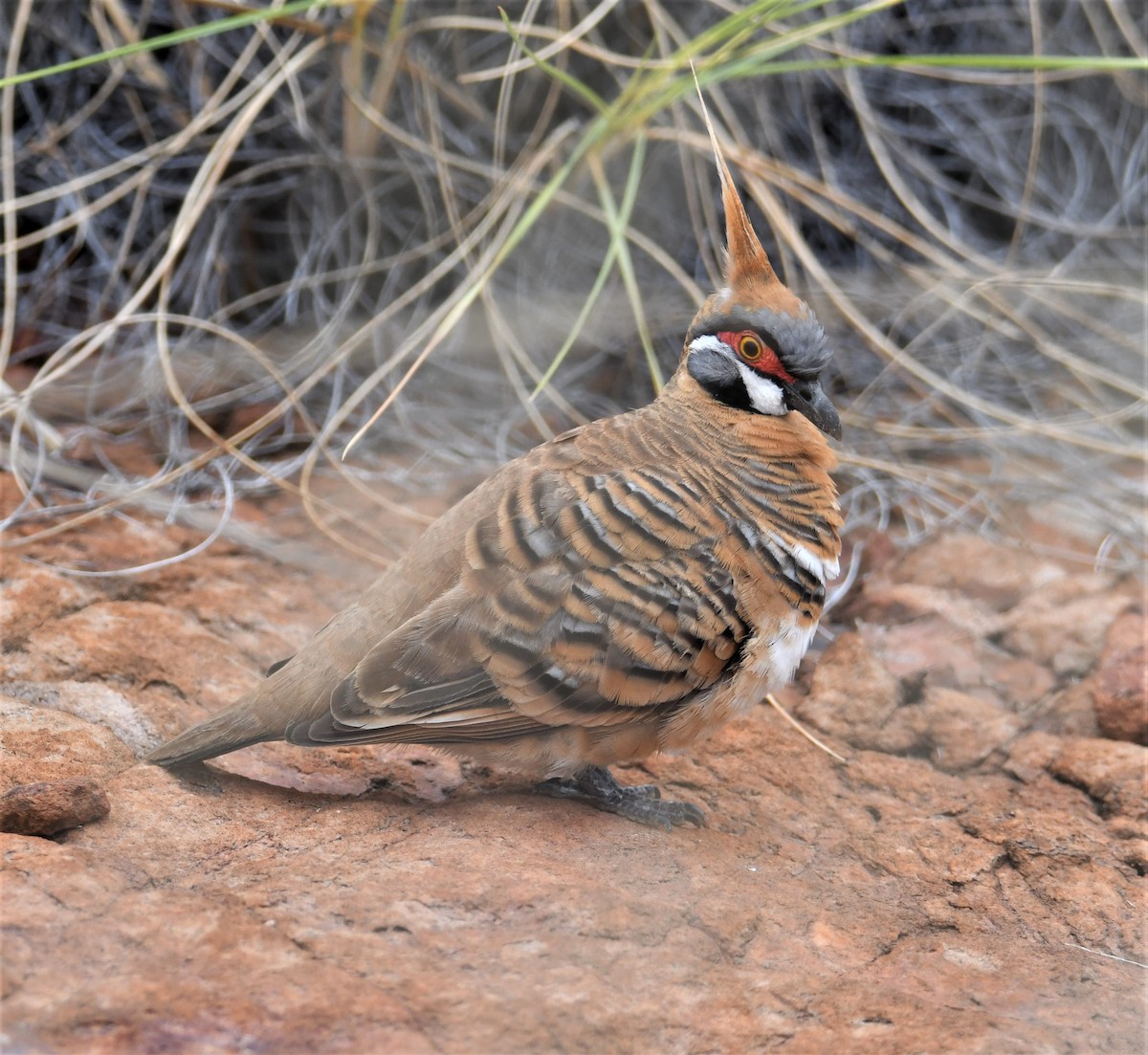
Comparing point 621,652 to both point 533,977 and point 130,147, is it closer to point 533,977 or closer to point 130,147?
point 533,977

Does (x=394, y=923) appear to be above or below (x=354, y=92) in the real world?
below

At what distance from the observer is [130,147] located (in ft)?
17.2

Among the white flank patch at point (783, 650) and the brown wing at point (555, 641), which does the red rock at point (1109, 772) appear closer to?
the white flank patch at point (783, 650)

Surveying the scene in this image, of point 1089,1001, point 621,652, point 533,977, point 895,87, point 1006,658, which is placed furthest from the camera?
point 895,87

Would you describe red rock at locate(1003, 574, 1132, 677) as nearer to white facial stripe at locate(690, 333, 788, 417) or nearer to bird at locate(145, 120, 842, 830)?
bird at locate(145, 120, 842, 830)

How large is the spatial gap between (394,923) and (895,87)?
4.98 meters

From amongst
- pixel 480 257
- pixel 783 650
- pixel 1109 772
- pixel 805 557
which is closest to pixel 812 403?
pixel 805 557

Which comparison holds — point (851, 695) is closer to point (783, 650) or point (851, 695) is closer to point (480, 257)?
point (783, 650)

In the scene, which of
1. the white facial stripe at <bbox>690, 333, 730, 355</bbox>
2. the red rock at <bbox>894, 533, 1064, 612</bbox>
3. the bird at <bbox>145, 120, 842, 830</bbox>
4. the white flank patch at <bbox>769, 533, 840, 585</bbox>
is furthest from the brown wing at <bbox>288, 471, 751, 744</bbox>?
the red rock at <bbox>894, 533, 1064, 612</bbox>

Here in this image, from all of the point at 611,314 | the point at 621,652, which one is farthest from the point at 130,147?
the point at 621,652

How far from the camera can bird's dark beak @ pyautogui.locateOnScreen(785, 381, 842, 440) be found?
300 cm

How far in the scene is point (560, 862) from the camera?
251 centimetres

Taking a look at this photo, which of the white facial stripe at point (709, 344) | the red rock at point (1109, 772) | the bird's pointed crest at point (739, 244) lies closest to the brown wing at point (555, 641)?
the white facial stripe at point (709, 344)

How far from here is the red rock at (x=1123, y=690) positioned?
3342 millimetres
